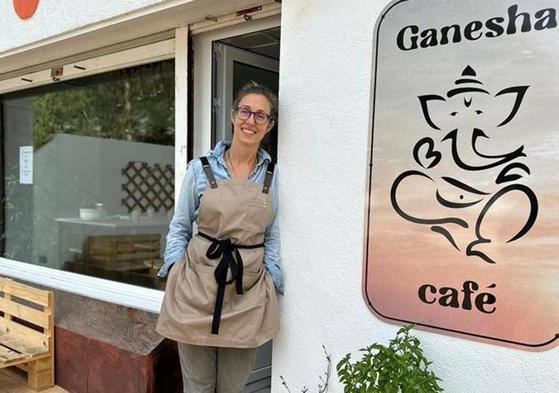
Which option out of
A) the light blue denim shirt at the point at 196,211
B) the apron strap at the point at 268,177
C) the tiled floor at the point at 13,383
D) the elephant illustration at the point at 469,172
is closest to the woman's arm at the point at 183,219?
the light blue denim shirt at the point at 196,211

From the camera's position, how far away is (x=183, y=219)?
183 cm

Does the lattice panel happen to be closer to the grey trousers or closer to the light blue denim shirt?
the light blue denim shirt

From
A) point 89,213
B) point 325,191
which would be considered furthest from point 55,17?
point 325,191

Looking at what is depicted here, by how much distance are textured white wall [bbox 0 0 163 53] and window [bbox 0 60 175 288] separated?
1.34ft

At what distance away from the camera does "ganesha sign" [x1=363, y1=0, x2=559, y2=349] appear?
1316 mm

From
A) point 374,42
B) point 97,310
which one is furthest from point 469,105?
point 97,310

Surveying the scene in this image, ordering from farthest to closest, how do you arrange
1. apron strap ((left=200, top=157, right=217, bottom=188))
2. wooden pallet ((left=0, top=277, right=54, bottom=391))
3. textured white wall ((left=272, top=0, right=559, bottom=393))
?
wooden pallet ((left=0, top=277, right=54, bottom=391)), apron strap ((left=200, top=157, right=217, bottom=188)), textured white wall ((left=272, top=0, right=559, bottom=393))

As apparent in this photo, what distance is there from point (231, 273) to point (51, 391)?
1.80 metres

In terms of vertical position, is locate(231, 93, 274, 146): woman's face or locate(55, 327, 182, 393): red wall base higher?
locate(231, 93, 274, 146): woman's face

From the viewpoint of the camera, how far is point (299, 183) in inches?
71.2

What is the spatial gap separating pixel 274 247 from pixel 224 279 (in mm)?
267

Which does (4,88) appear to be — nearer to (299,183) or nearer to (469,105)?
(299,183)

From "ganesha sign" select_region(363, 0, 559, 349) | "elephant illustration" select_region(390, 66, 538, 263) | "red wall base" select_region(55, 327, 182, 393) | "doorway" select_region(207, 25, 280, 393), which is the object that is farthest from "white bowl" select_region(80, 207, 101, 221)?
"elephant illustration" select_region(390, 66, 538, 263)

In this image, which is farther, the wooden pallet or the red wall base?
the wooden pallet
